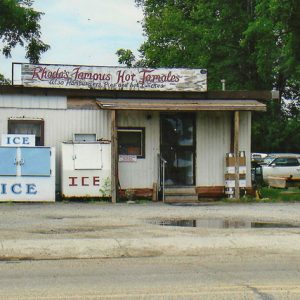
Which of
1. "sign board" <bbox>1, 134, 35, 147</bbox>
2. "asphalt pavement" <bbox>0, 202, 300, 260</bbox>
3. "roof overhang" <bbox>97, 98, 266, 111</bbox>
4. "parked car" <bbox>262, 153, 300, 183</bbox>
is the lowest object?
"asphalt pavement" <bbox>0, 202, 300, 260</bbox>

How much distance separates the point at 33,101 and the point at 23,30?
16122 mm

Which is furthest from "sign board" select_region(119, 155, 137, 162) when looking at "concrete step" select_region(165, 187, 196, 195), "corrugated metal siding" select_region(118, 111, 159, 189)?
"concrete step" select_region(165, 187, 196, 195)

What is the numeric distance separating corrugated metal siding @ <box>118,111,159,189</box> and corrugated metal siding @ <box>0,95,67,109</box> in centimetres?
→ 204

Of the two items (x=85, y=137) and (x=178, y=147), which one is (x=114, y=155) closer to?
(x=85, y=137)

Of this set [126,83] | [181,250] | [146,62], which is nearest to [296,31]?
[126,83]

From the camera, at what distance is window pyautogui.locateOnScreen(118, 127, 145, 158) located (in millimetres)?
22719

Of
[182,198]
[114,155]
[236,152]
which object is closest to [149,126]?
[114,155]

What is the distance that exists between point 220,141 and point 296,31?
8614 mm

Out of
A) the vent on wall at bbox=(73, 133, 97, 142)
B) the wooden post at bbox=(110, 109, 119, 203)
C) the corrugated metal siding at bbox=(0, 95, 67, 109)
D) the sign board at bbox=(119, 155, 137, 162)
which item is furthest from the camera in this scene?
the sign board at bbox=(119, 155, 137, 162)

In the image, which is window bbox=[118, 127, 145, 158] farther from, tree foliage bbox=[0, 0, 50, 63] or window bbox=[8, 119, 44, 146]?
tree foliage bbox=[0, 0, 50, 63]

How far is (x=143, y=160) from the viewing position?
22.7 m

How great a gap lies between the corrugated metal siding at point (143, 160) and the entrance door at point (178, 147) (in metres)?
0.29

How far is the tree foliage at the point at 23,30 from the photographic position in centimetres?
3629

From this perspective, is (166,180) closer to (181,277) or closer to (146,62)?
(181,277)
